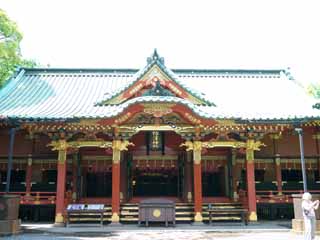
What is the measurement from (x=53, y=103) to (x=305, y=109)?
13.7 metres

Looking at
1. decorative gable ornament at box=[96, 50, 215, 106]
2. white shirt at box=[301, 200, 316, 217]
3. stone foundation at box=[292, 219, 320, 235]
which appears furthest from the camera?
decorative gable ornament at box=[96, 50, 215, 106]

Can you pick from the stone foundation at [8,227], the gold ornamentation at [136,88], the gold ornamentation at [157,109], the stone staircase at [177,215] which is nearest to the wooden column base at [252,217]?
the stone staircase at [177,215]

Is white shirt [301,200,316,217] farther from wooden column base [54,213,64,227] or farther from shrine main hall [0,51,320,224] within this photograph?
wooden column base [54,213,64,227]

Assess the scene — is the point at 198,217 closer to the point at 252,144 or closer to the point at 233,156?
the point at 252,144

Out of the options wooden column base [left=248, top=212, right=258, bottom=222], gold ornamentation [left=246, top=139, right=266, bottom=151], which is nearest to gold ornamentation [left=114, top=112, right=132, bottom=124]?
gold ornamentation [left=246, top=139, right=266, bottom=151]

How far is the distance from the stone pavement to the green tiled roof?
4.76 meters

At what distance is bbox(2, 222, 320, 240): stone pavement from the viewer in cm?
1184

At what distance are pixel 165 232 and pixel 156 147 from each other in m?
5.71

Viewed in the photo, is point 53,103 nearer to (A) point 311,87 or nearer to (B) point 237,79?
(B) point 237,79

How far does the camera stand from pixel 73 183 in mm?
17859

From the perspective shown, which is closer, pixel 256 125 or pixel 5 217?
pixel 5 217

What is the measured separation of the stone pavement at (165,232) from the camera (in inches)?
466

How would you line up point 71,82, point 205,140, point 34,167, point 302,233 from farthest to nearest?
point 71,82
point 34,167
point 205,140
point 302,233

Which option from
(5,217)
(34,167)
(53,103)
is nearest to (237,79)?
(53,103)
